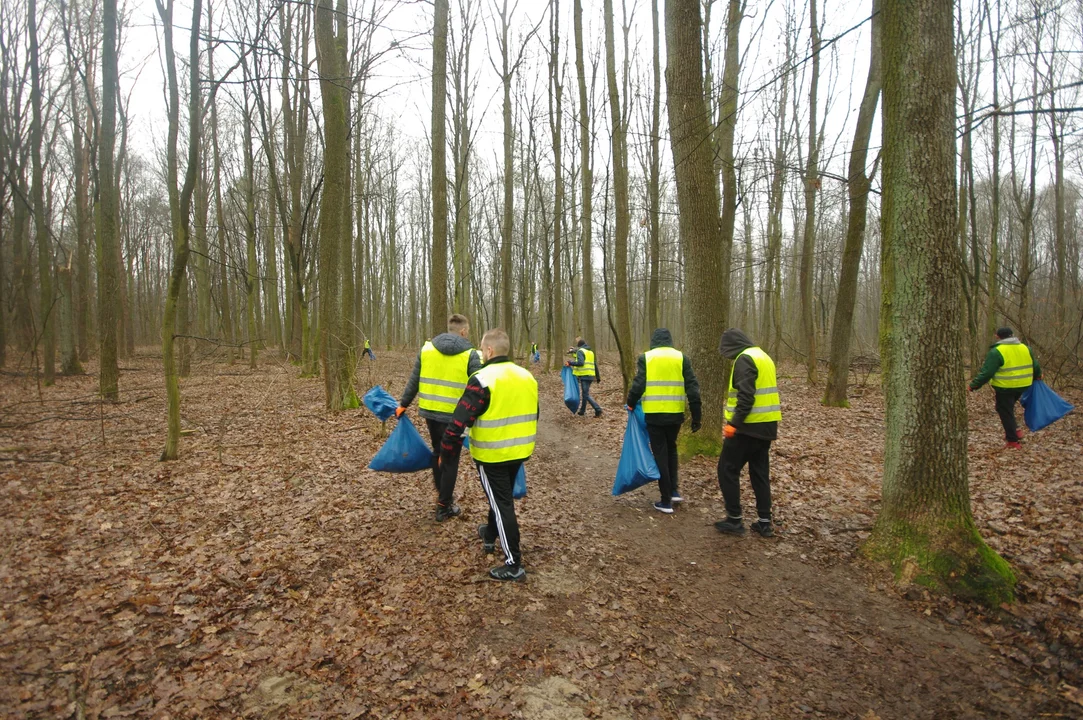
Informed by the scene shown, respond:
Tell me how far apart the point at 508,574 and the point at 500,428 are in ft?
3.80

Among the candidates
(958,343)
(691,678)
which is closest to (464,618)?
(691,678)

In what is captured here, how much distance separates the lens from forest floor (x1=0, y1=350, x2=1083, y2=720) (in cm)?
289

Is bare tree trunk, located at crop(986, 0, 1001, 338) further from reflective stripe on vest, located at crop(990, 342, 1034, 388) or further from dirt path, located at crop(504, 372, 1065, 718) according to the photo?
dirt path, located at crop(504, 372, 1065, 718)

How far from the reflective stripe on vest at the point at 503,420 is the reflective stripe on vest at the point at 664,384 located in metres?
1.82

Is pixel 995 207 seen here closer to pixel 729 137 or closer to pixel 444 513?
pixel 729 137

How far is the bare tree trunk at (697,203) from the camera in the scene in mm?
7129

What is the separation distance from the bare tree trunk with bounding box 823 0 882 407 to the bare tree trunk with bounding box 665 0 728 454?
4344 millimetres

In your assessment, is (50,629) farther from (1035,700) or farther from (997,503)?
(997,503)

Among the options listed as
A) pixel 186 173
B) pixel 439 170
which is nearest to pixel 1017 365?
pixel 439 170

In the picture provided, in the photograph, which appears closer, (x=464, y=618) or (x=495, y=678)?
(x=495, y=678)

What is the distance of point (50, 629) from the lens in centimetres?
340

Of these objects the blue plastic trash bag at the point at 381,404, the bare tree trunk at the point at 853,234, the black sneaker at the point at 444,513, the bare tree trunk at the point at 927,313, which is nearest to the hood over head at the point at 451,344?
the blue plastic trash bag at the point at 381,404

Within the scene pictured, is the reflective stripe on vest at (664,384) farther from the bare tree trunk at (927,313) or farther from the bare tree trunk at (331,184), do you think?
the bare tree trunk at (331,184)

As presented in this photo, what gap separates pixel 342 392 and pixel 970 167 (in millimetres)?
16493
